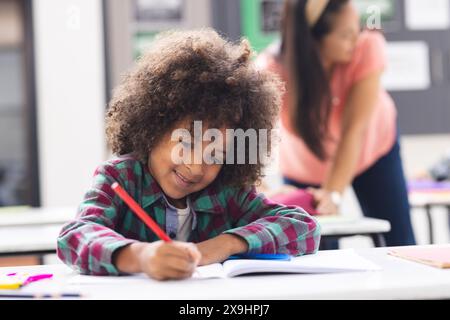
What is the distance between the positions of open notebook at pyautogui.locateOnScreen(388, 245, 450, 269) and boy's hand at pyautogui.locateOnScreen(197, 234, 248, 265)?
0.25m

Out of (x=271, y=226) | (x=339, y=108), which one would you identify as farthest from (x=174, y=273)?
(x=339, y=108)

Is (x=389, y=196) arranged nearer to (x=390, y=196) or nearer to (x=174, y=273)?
(x=390, y=196)

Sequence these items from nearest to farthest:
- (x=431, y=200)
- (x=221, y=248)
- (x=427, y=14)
A: (x=221, y=248) → (x=431, y=200) → (x=427, y=14)

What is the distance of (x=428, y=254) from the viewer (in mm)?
1060

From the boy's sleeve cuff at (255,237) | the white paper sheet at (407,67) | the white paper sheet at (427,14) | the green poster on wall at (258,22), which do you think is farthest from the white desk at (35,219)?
the white paper sheet at (427,14)

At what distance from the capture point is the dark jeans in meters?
2.60

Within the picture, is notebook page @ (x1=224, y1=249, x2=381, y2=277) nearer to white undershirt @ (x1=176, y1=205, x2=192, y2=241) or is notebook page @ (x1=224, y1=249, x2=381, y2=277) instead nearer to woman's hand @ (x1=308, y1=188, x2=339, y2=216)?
white undershirt @ (x1=176, y1=205, x2=192, y2=241)

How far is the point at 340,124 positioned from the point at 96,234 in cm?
207

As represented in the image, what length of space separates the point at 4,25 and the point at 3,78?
0.48m

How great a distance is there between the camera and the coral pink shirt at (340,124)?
2732 millimetres

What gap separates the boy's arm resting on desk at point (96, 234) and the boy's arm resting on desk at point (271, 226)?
0.19 meters

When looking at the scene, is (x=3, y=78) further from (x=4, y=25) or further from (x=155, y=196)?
(x=155, y=196)

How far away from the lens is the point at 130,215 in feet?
3.84
